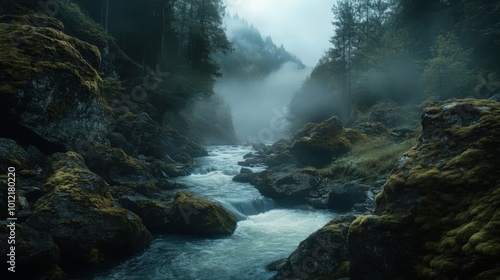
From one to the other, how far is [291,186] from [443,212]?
14749mm

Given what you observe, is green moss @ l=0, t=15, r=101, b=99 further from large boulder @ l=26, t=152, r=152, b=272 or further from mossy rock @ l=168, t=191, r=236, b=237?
mossy rock @ l=168, t=191, r=236, b=237

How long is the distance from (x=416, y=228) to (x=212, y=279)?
22.1 feet

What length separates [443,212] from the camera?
561 centimetres

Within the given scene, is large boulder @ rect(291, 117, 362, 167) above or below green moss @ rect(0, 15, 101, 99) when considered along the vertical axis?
below

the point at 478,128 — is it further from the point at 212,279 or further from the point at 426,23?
the point at 426,23

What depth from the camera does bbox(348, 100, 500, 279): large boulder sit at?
4816 millimetres

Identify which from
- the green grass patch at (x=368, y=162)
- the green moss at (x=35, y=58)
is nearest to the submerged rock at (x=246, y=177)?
the green grass patch at (x=368, y=162)

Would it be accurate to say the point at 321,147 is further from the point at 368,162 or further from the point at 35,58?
the point at 35,58

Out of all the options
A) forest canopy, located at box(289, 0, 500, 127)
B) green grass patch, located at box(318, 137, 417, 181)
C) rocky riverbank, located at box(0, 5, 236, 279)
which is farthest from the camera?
forest canopy, located at box(289, 0, 500, 127)

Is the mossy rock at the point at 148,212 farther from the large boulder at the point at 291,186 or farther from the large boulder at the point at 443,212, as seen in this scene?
the large boulder at the point at 443,212

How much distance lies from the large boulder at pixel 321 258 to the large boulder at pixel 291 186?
437 inches

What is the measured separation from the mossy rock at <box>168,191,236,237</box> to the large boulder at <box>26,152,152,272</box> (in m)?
1.75

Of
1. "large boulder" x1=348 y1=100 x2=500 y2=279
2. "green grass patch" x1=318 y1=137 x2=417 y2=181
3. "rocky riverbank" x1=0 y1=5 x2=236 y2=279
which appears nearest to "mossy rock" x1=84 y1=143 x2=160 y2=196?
"rocky riverbank" x1=0 y1=5 x2=236 y2=279

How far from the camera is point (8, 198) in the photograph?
9.29 metres
